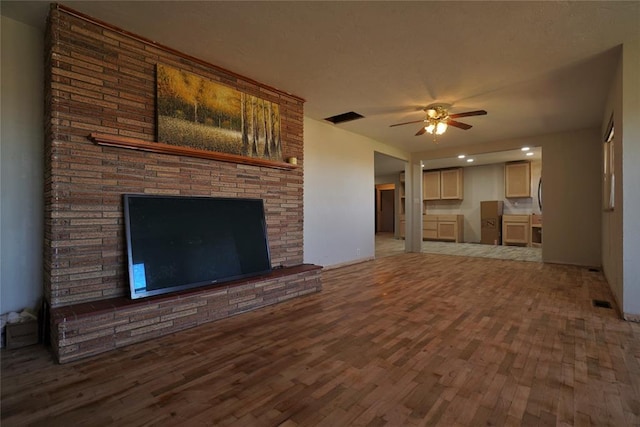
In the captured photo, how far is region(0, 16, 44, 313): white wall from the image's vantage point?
232 centimetres

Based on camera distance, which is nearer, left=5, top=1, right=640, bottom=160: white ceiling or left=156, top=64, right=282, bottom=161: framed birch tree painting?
left=5, top=1, right=640, bottom=160: white ceiling

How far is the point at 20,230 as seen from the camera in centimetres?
239

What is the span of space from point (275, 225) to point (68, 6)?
2.71 meters

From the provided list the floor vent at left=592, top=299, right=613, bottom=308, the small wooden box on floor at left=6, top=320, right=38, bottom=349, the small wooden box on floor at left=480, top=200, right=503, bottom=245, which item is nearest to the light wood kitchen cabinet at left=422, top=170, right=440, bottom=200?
the small wooden box on floor at left=480, top=200, right=503, bottom=245

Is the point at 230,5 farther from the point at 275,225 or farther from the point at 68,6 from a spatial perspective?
the point at 275,225

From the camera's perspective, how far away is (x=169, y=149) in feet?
9.16

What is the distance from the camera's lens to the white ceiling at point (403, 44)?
2289 mm

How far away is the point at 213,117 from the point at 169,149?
637mm

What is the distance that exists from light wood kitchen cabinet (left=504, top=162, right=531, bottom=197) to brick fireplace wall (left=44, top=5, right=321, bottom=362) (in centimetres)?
872

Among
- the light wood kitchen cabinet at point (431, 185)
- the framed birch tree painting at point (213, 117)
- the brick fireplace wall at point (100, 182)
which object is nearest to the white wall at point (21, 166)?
the brick fireplace wall at point (100, 182)

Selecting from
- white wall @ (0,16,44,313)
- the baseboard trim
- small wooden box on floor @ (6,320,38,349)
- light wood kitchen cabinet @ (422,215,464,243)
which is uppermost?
white wall @ (0,16,44,313)

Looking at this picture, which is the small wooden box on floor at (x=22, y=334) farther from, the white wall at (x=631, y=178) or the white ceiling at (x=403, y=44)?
the white wall at (x=631, y=178)

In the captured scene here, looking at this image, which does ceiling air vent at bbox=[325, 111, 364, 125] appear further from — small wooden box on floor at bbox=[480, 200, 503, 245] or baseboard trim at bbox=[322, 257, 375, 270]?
small wooden box on floor at bbox=[480, 200, 503, 245]

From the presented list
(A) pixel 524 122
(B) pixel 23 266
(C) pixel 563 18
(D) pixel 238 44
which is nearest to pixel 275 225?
(D) pixel 238 44
